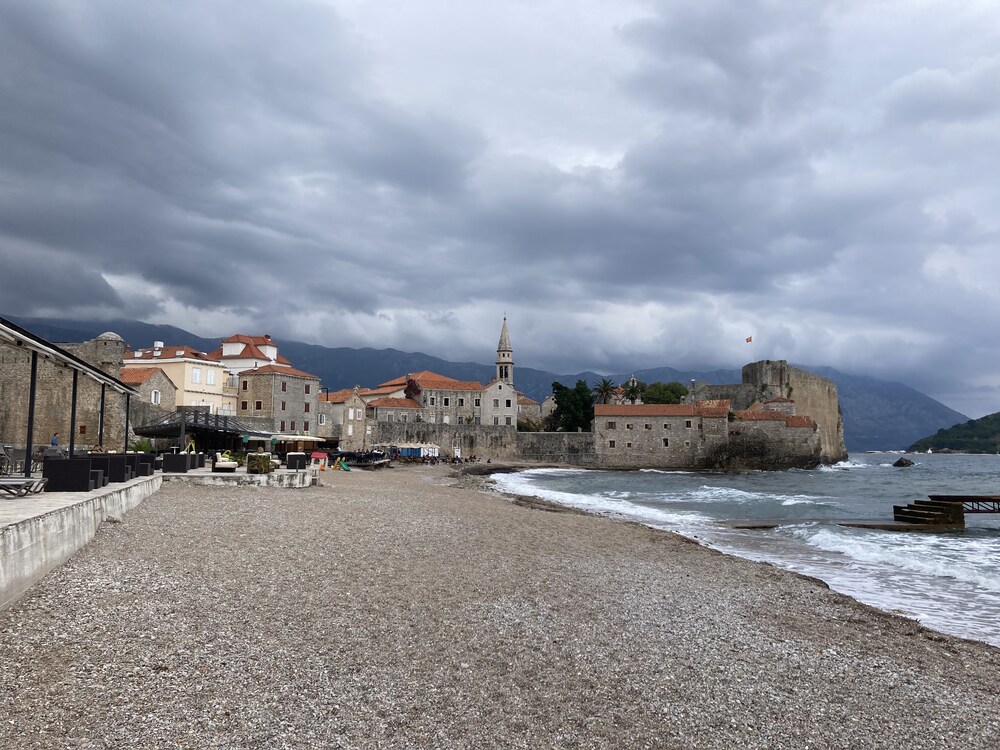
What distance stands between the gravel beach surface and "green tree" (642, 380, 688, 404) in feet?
229

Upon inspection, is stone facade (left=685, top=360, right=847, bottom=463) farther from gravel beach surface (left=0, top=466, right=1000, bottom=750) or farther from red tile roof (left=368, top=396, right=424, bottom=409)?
gravel beach surface (left=0, top=466, right=1000, bottom=750)

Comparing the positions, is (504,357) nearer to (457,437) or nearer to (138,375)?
(457,437)

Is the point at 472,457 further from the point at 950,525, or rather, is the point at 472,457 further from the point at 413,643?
the point at 413,643

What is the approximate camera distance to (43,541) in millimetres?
7332

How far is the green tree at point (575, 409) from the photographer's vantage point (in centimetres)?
7419

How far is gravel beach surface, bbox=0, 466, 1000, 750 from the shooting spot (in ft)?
15.7

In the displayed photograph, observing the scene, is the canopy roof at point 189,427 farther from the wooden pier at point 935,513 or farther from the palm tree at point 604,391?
the palm tree at point 604,391

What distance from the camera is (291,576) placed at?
8773 millimetres

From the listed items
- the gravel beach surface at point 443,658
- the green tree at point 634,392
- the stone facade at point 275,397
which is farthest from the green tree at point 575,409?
the gravel beach surface at point 443,658

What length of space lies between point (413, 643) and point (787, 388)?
80033 millimetres

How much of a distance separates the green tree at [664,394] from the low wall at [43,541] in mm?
73318

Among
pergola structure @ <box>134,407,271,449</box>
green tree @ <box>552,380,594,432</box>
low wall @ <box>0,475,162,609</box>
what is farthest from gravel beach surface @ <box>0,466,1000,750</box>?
green tree @ <box>552,380,594,432</box>

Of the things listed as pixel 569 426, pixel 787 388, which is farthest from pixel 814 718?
pixel 787 388

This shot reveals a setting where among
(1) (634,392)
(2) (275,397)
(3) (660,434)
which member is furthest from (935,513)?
(1) (634,392)
